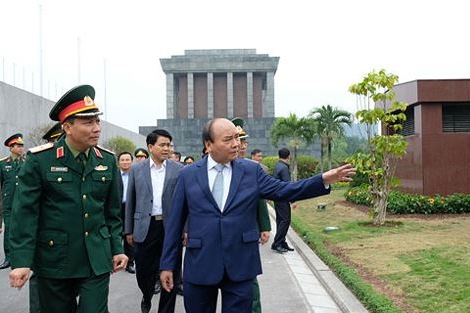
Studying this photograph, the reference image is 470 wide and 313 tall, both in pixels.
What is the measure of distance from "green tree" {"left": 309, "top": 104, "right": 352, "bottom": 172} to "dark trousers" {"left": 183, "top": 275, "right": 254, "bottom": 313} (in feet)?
85.6

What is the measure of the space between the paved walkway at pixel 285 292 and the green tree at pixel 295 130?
22061 mm

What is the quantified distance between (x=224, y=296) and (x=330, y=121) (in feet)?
87.1

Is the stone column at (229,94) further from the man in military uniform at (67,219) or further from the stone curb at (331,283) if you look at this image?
the man in military uniform at (67,219)

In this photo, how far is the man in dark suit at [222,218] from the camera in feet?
10.3

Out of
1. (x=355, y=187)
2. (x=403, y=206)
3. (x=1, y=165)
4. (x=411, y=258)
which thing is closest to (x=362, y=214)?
(x=403, y=206)

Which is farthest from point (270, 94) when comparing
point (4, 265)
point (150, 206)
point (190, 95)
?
point (150, 206)

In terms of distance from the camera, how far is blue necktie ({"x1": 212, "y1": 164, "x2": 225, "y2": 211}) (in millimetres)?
3281

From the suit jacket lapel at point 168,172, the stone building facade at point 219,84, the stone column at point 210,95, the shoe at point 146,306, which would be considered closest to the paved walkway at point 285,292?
the shoe at point 146,306

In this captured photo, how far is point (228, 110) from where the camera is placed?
4991 centimetres

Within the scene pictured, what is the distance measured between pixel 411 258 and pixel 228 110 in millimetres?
43154

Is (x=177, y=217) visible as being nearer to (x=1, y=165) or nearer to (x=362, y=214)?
(x=1, y=165)

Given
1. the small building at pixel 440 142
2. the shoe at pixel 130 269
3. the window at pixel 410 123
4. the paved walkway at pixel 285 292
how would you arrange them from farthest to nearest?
1. the window at pixel 410 123
2. the small building at pixel 440 142
3. the shoe at pixel 130 269
4. the paved walkway at pixel 285 292

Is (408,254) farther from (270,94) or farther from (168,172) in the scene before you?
(270,94)

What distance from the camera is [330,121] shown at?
95.5 ft
